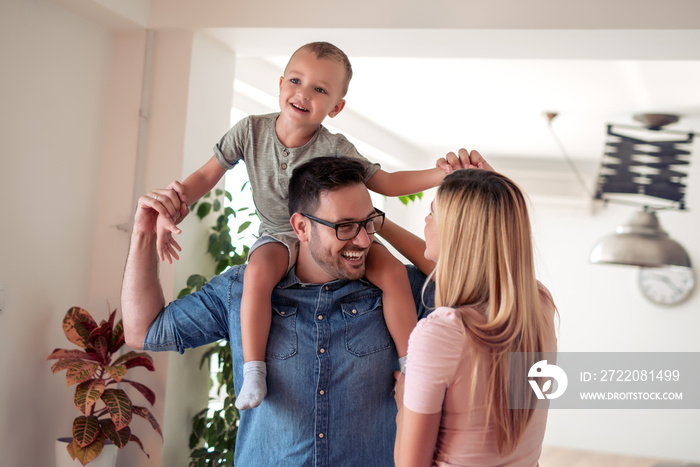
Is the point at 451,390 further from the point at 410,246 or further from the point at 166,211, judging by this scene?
the point at 166,211

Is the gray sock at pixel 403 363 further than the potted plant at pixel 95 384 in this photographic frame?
No

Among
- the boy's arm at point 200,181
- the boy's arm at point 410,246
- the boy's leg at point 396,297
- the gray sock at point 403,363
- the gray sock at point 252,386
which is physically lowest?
the gray sock at point 252,386

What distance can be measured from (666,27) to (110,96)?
2456mm

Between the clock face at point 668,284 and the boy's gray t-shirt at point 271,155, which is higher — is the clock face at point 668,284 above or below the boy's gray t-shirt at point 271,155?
below

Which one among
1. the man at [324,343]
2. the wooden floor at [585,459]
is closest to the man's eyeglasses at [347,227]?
the man at [324,343]

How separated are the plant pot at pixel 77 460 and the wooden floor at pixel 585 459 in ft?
16.6

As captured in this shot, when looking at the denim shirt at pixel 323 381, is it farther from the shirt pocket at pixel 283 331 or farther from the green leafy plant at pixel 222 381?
the green leafy plant at pixel 222 381

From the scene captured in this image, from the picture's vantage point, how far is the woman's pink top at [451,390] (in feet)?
4.12

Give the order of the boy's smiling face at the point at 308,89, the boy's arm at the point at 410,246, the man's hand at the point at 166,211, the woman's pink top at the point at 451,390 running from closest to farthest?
the woman's pink top at the point at 451,390 → the man's hand at the point at 166,211 → the boy's smiling face at the point at 308,89 → the boy's arm at the point at 410,246

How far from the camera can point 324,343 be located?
1.93m

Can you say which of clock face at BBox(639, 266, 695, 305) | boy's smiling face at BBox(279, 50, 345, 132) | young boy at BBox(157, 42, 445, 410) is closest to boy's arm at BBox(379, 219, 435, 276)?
young boy at BBox(157, 42, 445, 410)

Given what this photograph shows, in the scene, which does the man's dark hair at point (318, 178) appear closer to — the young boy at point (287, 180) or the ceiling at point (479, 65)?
the young boy at point (287, 180)

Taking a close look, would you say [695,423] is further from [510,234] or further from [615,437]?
[510,234]

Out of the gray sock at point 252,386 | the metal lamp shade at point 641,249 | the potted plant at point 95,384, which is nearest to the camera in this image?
the gray sock at point 252,386
